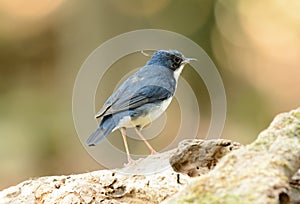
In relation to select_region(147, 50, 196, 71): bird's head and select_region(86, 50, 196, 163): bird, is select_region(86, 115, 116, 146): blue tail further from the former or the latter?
select_region(147, 50, 196, 71): bird's head

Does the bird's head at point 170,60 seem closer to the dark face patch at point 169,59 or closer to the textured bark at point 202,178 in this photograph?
the dark face patch at point 169,59

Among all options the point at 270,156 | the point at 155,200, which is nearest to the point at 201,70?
the point at 155,200

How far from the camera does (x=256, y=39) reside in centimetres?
1047

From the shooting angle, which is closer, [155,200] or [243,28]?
[155,200]

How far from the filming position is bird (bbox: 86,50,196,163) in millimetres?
3938

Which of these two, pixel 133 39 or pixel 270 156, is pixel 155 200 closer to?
pixel 270 156

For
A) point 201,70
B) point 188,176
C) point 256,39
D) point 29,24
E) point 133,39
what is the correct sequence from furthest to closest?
point 29,24
point 256,39
point 133,39
point 201,70
point 188,176

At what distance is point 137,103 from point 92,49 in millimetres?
6745

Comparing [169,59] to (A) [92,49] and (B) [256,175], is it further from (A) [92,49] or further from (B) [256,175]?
(A) [92,49]

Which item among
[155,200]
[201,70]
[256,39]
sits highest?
[256,39]

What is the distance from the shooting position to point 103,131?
388 centimetres

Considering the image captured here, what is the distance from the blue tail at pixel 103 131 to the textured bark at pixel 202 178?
480 millimetres

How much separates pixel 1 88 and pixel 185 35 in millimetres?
3727

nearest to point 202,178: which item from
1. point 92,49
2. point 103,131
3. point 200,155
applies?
point 200,155
